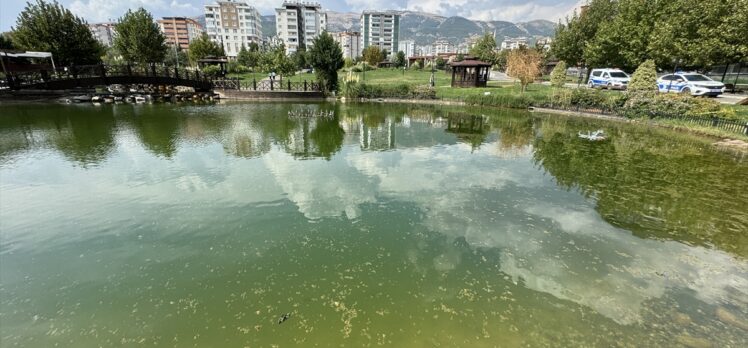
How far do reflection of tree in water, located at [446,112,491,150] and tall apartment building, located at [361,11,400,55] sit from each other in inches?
5755

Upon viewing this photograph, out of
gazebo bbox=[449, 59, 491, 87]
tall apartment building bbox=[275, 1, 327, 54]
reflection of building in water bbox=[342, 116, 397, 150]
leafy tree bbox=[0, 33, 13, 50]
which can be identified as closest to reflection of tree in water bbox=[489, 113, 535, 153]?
reflection of building in water bbox=[342, 116, 397, 150]

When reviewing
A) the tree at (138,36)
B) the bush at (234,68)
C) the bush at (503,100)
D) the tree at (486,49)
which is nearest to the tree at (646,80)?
the bush at (503,100)

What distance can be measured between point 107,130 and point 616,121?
34846 millimetres

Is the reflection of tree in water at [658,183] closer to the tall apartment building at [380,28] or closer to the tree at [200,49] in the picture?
the tree at [200,49]

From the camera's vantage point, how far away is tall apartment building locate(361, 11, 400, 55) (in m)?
164

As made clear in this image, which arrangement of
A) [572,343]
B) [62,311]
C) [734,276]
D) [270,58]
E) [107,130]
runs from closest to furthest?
[572,343]
[62,311]
[734,276]
[107,130]
[270,58]

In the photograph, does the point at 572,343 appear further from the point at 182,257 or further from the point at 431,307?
the point at 182,257

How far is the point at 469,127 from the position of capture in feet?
79.7

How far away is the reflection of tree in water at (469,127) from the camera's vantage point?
66.2 feet

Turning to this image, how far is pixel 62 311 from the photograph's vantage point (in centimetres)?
591

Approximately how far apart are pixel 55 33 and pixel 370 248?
164 feet

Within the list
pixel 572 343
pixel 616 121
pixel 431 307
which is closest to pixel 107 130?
pixel 431 307

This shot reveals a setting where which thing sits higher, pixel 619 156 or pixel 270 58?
pixel 270 58

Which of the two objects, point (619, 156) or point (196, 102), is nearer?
point (619, 156)
